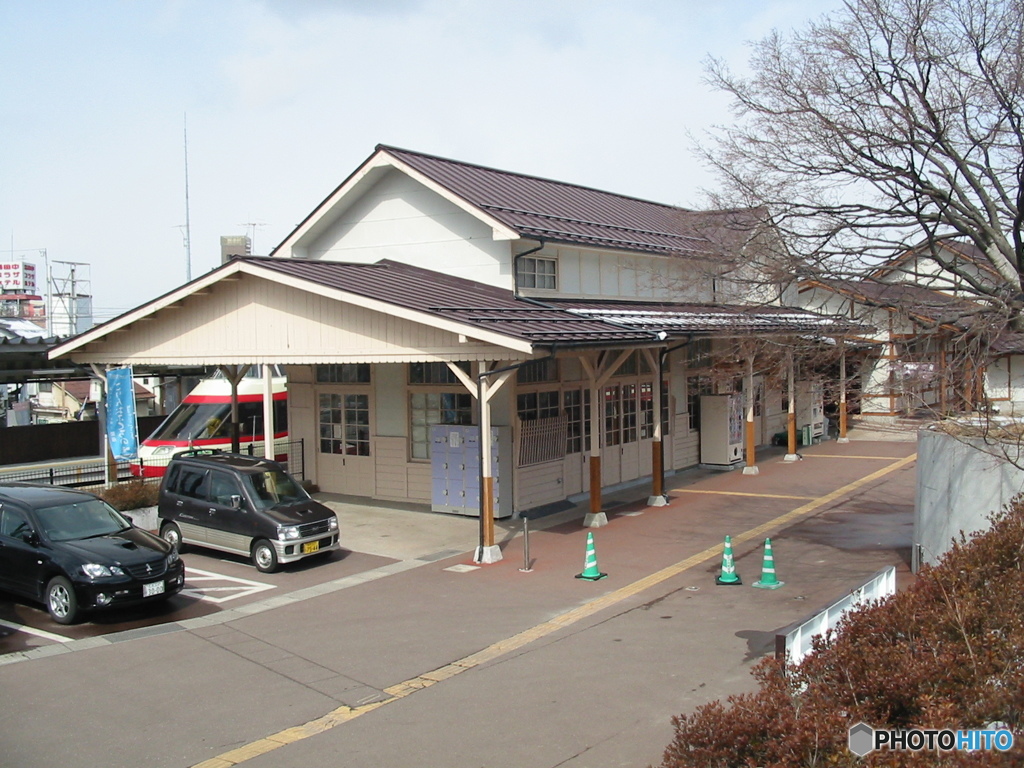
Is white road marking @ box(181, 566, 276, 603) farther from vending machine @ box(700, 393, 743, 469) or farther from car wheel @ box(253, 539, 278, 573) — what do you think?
vending machine @ box(700, 393, 743, 469)

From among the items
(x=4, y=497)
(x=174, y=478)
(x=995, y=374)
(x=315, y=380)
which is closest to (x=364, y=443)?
(x=315, y=380)

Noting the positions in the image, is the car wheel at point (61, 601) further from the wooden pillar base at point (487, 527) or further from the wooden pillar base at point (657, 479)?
the wooden pillar base at point (657, 479)

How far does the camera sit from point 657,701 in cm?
852

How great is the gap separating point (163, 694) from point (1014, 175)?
1249 centimetres

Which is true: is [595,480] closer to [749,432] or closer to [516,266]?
[516,266]

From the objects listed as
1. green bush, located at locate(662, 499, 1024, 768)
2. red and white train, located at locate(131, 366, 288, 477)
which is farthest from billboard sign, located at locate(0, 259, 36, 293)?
green bush, located at locate(662, 499, 1024, 768)

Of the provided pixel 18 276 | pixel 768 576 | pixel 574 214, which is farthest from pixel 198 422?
pixel 18 276

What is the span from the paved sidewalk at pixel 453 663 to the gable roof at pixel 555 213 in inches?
211

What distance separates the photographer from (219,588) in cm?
1345

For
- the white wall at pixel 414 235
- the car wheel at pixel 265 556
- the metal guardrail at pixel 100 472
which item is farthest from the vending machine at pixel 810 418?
the car wheel at pixel 265 556

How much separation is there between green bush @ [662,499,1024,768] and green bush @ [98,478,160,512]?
46.4 feet

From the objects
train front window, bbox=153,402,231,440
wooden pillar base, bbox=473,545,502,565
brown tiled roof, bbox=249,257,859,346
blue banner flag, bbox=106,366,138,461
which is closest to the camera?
wooden pillar base, bbox=473,545,502,565

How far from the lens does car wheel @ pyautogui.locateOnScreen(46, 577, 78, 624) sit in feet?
37.2

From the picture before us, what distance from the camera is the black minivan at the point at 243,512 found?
14109 mm
